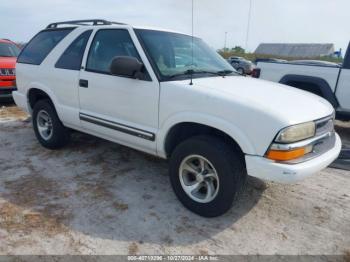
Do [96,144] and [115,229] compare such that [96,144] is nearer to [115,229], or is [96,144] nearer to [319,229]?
[115,229]

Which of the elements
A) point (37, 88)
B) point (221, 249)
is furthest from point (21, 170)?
point (221, 249)

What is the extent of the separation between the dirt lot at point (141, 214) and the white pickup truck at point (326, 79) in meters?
2.06

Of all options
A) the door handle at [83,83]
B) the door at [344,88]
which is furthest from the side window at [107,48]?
the door at [344,88]

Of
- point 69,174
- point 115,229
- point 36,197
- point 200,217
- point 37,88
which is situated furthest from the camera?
point 37,88

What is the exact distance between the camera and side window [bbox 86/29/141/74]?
3.62 metres

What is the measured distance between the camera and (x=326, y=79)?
6.04 m

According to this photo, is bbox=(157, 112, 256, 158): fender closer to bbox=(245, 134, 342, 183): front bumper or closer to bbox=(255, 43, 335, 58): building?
bbox=(245, 134, 342, 183): front bumper

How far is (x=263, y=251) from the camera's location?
8.80 feet

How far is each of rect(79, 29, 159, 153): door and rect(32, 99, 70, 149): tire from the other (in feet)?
2.34

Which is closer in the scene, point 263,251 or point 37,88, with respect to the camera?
point 263,251

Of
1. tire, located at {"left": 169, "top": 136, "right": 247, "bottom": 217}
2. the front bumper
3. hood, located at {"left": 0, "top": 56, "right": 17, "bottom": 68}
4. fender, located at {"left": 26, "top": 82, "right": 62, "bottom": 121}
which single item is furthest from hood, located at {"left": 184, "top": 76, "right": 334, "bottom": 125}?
hood, located at {"left": 0, "top": 56, "right": 17, "bottom": 68}

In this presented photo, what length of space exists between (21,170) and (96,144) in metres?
1.36

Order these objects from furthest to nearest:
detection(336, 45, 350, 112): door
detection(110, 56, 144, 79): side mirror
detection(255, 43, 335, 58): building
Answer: detection(255, 43, 335, 58): building, detection(336, 45, 350, 112): door, detection(110, 56, 144, 79): side mirror

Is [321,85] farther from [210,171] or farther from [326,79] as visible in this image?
[210,171]
